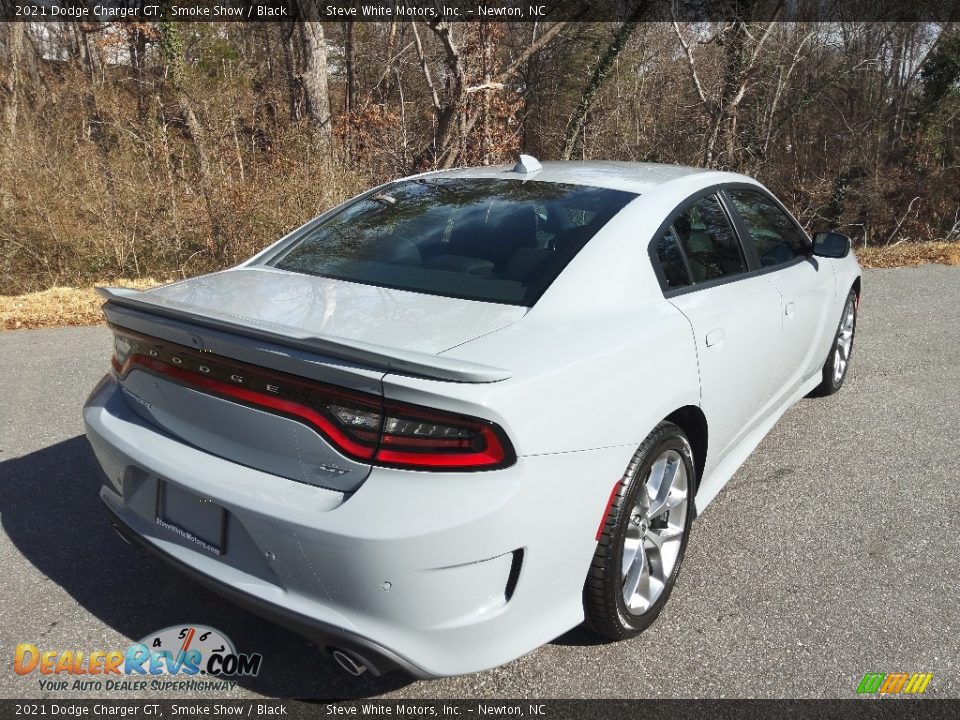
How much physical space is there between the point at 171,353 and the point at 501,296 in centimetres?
103

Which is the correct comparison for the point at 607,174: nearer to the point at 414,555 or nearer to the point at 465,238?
the point at 465,238

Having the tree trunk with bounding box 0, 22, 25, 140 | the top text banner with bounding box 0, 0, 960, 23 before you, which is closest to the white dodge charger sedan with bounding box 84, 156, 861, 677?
the tree trunk with bounding box 0, 22, 25, 140

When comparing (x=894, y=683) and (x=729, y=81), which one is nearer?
(x=894, y=683)

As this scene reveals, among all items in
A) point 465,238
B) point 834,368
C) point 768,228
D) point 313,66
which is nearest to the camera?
point 465,238

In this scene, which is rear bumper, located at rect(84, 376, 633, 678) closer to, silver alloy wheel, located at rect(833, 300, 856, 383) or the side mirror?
the side mirror

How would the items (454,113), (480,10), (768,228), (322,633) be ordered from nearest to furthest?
(322,633)
(768,228)
(454,113)
(480,10)

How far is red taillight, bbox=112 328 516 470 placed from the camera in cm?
183

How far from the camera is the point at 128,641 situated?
2434mm

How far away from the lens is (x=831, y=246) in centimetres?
400

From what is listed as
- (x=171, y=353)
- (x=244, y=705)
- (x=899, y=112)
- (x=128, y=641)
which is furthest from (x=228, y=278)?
(x=899, y=112)

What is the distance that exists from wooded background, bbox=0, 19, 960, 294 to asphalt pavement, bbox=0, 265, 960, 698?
5.48 meters

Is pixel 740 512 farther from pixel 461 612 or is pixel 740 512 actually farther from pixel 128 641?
pixel 128 641

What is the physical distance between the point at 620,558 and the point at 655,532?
1.11ft

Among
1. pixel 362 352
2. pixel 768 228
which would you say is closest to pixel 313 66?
pixel 768 228
